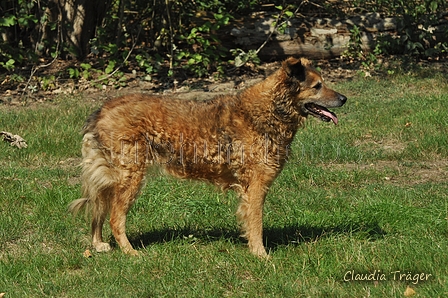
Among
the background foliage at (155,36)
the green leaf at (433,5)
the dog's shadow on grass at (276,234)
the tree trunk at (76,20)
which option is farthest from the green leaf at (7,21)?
the green leaf at (433,5)

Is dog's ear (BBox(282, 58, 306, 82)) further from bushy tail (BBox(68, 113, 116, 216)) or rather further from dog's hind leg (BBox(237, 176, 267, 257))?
bushy tail (BBox(68, 113, 116, 216))

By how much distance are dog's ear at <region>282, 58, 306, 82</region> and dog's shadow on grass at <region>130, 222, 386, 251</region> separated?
1.47m

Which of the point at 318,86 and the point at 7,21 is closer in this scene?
the point at 318,86

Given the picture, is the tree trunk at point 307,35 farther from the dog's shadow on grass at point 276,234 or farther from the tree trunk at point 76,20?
the dog's shadow on grass at point 276,234

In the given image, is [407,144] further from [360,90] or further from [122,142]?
[122,142]

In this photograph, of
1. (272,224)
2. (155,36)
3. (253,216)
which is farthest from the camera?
(155,36)

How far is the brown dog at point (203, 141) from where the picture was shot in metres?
6.07

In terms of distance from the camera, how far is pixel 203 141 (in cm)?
615

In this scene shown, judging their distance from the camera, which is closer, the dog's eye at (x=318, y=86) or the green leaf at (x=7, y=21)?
the dog's eye at (x=318, y=86)

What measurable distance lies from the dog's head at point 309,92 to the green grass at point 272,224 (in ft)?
3.80

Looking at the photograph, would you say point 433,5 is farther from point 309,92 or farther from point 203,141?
point 203,141

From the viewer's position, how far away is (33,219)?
22.6ft

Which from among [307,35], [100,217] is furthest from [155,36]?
[100,217]

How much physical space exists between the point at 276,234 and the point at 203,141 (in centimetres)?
122
